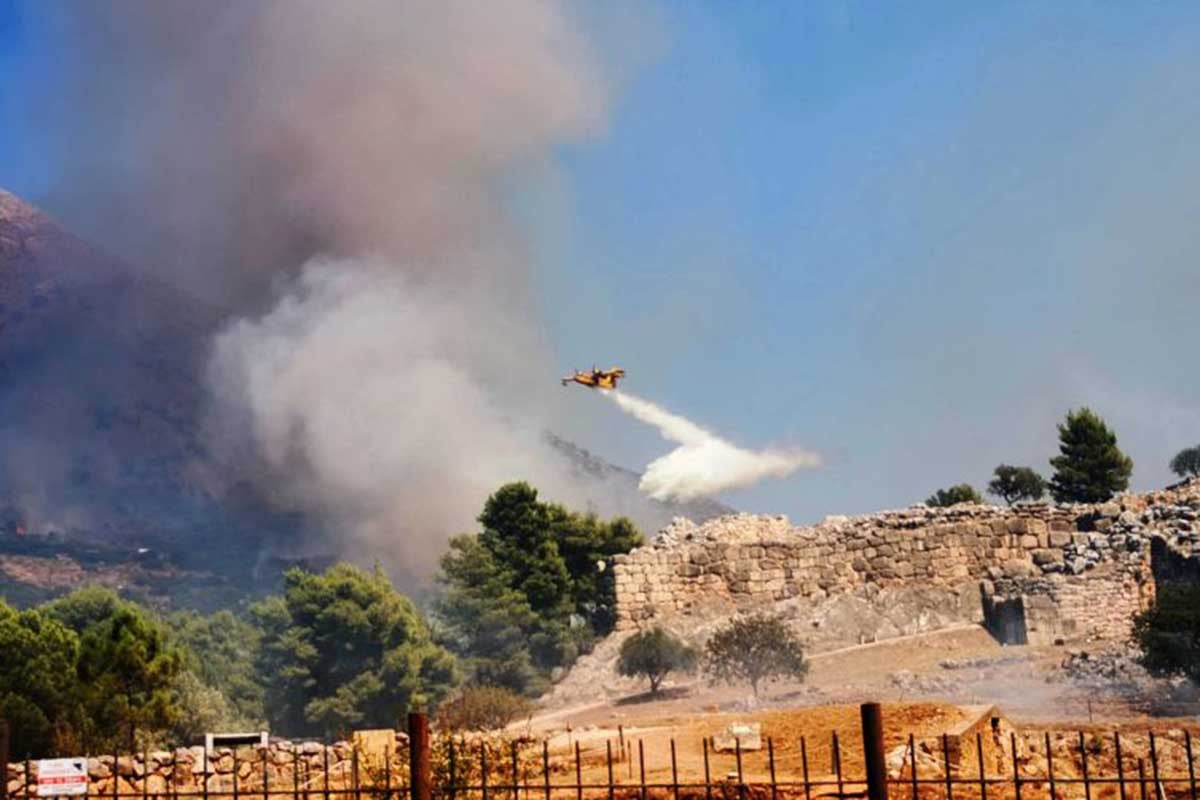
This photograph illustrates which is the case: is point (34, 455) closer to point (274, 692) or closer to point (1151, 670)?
point (274, 692)

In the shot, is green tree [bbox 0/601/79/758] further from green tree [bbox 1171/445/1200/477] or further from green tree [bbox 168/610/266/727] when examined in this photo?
green tree [bbox 1171/445/1200/477]

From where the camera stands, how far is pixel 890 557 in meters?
49.8

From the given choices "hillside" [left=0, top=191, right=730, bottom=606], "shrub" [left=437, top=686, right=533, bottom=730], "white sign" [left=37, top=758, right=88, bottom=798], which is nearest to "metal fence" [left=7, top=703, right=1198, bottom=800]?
"white sign" [left=37, top=758, right=88, bottom=798]

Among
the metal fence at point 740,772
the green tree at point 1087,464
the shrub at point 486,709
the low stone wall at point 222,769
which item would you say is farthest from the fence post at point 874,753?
the green tree at point 1087,464

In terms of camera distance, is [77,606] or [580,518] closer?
[77,606]

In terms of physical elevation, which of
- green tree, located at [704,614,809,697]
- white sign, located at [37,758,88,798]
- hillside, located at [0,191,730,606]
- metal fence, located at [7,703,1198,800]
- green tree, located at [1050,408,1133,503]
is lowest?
metal fence, located at [7,703,1198,800]

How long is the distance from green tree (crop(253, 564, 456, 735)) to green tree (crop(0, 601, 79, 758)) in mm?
10973

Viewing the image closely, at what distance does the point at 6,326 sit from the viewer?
606ft

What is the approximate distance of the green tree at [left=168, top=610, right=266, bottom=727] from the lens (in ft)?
137

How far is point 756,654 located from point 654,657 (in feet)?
12.9

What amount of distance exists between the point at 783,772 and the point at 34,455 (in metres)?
167

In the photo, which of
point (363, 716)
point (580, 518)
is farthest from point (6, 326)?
point (363, 716)

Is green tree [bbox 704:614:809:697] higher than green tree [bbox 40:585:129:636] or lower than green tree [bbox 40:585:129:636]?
lower

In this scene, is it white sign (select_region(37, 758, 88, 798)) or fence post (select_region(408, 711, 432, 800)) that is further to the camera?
white sign (select_region(37, 758, 88, 798))
